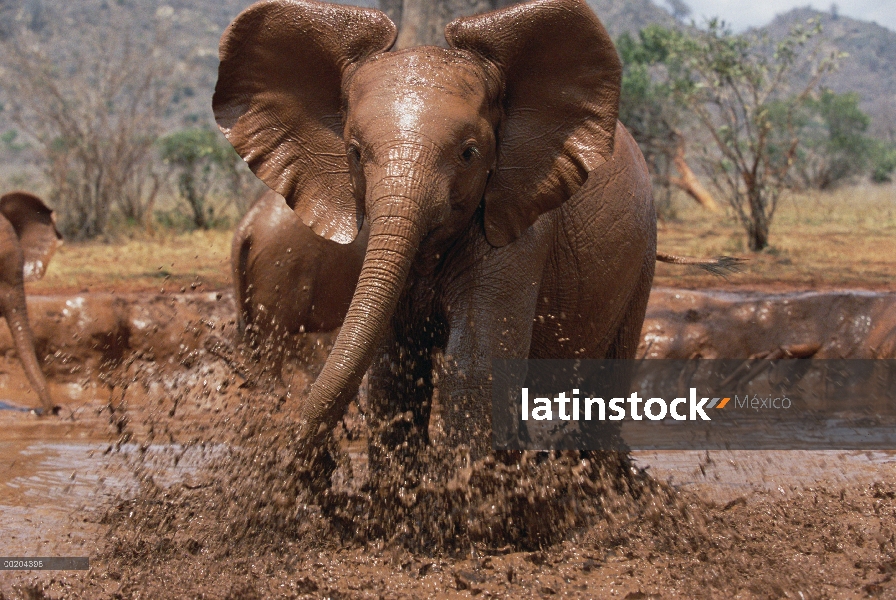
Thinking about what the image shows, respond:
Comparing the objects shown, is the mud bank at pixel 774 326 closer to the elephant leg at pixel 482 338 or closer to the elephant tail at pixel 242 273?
the elephant tail at pixel 242 273

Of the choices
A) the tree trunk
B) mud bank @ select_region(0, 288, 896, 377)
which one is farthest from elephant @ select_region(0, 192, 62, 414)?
the tree trunk

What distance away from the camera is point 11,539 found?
4.03 metres

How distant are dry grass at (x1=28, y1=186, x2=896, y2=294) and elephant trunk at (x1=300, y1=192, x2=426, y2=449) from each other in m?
3.50

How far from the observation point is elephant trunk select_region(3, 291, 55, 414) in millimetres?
6691

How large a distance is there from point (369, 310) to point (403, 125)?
583 millimetres

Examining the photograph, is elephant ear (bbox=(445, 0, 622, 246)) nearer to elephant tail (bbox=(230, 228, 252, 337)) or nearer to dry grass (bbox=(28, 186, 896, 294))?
elephant tail (bbox=(230, 228, 252, 337))

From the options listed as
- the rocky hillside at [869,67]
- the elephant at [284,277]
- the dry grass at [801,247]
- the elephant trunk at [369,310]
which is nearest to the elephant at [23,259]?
the elephant at [284,277]

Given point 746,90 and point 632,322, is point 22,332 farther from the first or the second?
point 746,90

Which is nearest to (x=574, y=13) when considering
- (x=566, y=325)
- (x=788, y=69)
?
(x=566, y=325)

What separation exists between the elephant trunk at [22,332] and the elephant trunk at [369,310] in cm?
411

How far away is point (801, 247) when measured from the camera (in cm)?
1132

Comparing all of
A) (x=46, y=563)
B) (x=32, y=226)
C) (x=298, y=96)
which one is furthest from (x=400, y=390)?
(x=32, y=226)

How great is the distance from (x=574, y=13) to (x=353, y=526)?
1886 millimetres

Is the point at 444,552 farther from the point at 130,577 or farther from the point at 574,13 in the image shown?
the point at 574,13
